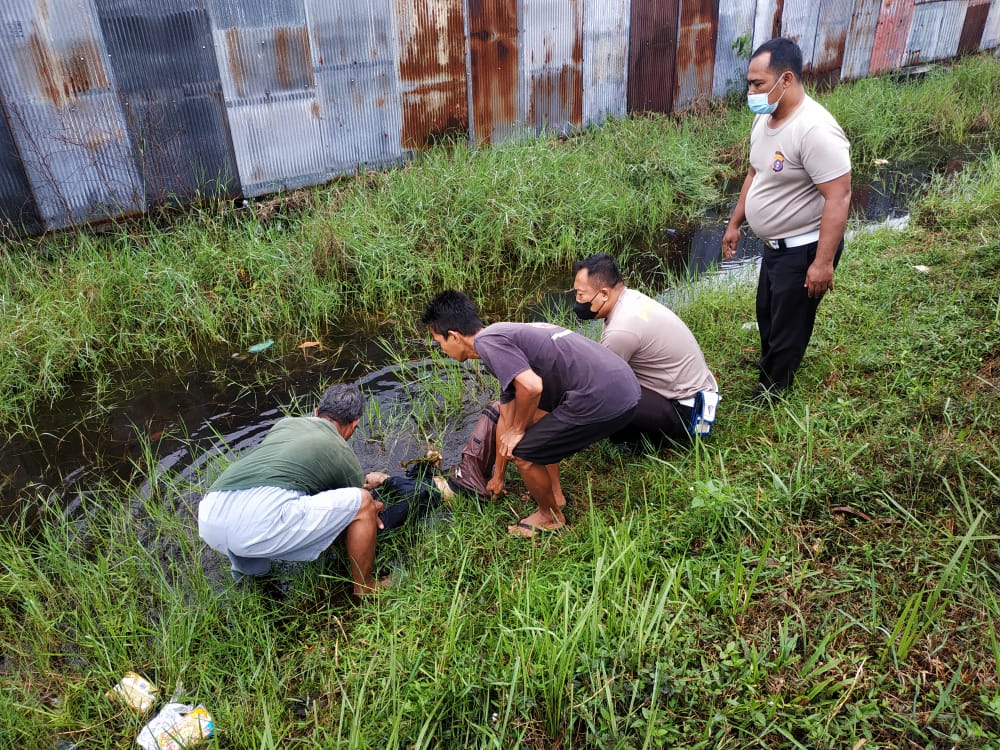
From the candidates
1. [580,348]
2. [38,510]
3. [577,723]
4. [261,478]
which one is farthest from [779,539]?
[38,510]

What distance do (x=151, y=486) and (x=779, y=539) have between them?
3.62 m

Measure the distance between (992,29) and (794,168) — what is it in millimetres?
17032

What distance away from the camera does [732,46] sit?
37.6 feet

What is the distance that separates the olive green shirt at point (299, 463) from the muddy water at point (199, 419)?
102 centimetres

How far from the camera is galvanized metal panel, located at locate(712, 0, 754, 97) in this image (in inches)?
442

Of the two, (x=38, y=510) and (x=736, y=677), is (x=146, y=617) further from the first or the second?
(x=736, y=677)

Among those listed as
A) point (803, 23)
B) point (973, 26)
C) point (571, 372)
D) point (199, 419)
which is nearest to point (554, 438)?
point (571, 372)

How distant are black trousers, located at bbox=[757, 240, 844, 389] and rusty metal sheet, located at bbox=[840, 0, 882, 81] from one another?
11940 mm

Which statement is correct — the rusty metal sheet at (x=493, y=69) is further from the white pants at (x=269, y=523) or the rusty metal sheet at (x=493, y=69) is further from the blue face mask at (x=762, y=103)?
the white pants at (x=269, y=523)

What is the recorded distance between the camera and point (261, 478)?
10.8 feet

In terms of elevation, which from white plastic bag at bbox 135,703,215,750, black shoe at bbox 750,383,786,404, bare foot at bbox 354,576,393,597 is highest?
black shoe at bbox 750,383,786,404

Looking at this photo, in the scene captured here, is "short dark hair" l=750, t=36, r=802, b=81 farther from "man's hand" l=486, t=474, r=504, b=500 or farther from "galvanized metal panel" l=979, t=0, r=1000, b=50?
"galvanized metal panel" l=979, t=0, r=1000, b=50

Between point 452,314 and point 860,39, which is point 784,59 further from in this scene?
point 860,39

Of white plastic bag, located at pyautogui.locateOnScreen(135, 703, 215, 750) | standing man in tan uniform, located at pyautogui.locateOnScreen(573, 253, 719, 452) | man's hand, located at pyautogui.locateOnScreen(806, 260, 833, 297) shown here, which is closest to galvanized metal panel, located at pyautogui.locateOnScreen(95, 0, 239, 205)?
standing man in tan uniform, located at pyautogui.locateOnScreen(573, 253, 719, 452)
